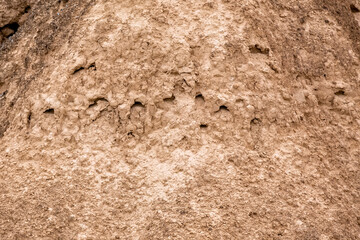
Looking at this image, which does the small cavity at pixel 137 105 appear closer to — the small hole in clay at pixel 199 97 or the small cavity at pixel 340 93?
the small hole in clay at pixel 199 97

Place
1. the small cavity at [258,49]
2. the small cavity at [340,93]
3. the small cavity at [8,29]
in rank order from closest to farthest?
the small cavity at [258,49] < the small cavity at [340,93] < the small cavity at [8,29]

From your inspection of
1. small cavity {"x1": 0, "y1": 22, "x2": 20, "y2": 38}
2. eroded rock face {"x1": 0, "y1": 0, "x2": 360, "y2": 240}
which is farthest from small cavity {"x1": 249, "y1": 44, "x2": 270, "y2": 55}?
small cavity {"x1": 0, "y1": 22, "x2": 20, "y2": 38}

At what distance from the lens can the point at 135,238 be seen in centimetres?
202

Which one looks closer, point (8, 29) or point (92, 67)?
point (92, 67)

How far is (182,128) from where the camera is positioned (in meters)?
2.19

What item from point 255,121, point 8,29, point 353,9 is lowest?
point 8,29

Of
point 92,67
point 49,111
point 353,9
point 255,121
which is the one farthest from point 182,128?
point 353,9

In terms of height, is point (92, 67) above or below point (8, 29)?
above

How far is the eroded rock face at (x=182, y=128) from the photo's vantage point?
2068 mm

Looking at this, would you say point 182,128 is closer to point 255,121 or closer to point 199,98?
point 199,98

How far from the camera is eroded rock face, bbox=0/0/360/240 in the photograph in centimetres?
207

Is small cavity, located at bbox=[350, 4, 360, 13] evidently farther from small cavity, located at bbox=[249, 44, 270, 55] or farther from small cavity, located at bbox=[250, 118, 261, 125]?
small cavity, located at bbox=[250, 118, 261, 125]

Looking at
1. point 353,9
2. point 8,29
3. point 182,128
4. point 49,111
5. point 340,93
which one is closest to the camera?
point 182,128

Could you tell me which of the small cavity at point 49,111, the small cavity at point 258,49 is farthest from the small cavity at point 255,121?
the small cavity at point 49,111
